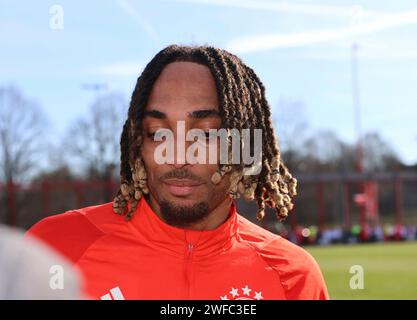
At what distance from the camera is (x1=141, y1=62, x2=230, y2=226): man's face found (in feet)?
8.13

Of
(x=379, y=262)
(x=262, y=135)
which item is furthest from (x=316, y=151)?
(x=262, y=135)

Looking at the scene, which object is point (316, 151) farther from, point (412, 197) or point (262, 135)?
point (262, 135)

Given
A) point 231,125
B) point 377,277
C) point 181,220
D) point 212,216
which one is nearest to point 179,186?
point 181,220

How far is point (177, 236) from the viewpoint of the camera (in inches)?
99.1

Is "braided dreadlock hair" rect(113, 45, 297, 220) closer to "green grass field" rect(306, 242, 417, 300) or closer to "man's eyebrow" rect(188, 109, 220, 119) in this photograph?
"man's eyebrow" rect(188, 109, 220, 119)

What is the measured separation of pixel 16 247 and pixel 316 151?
4656 cm

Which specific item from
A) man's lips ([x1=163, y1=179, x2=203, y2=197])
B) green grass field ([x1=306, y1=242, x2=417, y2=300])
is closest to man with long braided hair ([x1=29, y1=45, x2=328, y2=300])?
man's lips ([x1=163, y1=179, x2=203, y2=197])

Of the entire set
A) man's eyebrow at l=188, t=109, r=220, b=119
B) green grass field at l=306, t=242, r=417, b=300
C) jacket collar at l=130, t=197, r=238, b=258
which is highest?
man's eyebrow at l=188, t=109, r=220, b=119

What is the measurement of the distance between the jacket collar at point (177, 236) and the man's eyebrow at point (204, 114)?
43cm

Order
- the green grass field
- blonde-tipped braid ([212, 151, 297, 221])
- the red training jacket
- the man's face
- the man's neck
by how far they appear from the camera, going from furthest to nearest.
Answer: the green grass field → blonde-tipped braid ([212, 151, 297, 221]) → the man's neck → the man's face → the red training jacket

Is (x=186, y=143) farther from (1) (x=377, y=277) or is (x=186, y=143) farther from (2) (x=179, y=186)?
(1) (x=377, y=277)

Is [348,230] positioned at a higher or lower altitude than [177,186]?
lower

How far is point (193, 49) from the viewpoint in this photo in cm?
276

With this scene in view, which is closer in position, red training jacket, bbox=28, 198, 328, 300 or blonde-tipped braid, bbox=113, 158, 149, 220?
red training jacket, bbox=28, 198, 328, 300
